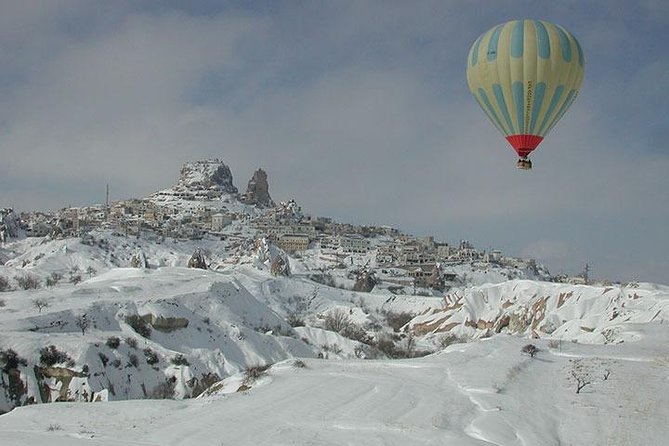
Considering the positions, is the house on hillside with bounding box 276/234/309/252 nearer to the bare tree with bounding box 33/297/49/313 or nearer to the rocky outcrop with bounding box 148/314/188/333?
the rocky outcrop with bounding box 148/314/188/333

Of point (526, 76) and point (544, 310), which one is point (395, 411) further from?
point (544, 310)

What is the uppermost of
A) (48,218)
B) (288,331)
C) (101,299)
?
(48,218)

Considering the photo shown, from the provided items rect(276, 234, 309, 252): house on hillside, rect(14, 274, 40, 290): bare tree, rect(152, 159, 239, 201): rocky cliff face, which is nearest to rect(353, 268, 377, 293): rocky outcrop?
rect(276, 234, 309, 252): house on hillside

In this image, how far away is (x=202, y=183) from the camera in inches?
7274

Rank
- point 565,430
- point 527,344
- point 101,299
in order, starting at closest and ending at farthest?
point 565,430 → point 527,344 → point 101,299

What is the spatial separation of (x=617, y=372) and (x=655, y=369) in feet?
3.75

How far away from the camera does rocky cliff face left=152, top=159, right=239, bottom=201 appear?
177 meters

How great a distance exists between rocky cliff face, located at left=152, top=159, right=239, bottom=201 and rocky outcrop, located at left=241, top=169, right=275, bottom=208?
5455mm

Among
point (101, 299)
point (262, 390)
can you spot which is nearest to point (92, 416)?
point (262, 390)

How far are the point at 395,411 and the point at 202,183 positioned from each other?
178 m

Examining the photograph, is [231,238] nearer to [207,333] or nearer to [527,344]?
[207,333]

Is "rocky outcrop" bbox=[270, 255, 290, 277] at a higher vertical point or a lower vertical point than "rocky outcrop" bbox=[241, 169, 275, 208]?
lower

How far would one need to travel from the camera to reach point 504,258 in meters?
137

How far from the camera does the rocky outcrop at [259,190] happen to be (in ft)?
598
